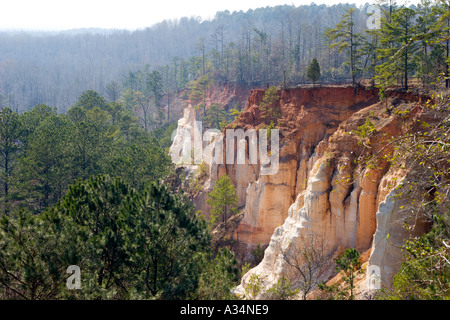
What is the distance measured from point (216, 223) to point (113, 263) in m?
16.0

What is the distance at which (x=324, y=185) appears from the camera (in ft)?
61.9

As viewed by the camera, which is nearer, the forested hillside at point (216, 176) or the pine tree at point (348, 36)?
the forested hillside at point (216, 176)

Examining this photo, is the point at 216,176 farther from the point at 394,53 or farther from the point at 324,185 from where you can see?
the point at 394,53

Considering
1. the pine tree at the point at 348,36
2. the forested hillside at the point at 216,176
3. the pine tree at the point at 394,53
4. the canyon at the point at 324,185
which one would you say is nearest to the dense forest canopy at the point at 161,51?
the forested hillside at the point at 216,176

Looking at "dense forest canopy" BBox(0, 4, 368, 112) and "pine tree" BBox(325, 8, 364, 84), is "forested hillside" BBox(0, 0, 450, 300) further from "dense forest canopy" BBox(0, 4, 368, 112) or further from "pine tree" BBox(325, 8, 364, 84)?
"dense forest canopy" BBox(0, 4, 368, 112)

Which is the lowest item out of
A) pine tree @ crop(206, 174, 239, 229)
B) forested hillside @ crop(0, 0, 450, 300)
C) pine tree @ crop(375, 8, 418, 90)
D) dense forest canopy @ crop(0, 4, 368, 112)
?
pine tree @ crop(206, 174, 239, 229)

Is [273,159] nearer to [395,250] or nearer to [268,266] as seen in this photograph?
[268,266]

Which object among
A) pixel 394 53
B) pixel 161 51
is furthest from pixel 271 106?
pixel 161 51

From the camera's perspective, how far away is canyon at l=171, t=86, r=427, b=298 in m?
14.8

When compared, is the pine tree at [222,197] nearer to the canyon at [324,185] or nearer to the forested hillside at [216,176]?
the forested hillside at [216,176]

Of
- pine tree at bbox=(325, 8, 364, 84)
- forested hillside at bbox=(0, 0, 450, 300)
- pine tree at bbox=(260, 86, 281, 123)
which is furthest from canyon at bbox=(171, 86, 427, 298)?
pine tree at bbox=(325, 8, 364, 84)

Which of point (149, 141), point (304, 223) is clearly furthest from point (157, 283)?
point (149, 141)

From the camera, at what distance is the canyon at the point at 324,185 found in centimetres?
1484
